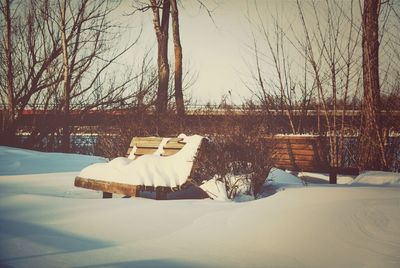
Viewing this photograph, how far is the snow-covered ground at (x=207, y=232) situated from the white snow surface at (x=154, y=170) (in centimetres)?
52

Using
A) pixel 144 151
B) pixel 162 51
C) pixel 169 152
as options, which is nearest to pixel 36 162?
pixel 144 151

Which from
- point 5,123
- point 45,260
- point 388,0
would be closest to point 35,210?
point 45,260

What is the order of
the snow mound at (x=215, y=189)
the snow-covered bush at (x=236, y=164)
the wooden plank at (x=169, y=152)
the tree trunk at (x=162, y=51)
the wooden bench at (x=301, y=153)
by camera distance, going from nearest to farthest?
the snow mound at (x=215, y=189), the snow-covered bush at (x=236, y=164), the wooden plank at (x=169, y=152), the wooden bench at (x=301, y=153), the tree trunk at (x=162, y=51)

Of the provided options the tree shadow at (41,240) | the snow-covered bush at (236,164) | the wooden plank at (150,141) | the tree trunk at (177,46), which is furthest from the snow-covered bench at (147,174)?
the tree trunk at (177,46)

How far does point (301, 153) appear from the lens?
6309 millimetres

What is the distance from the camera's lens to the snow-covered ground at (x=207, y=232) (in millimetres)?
2371

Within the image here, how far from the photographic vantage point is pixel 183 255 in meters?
2.51

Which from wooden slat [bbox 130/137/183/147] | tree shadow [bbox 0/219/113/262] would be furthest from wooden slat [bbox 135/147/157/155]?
tree shadow [bbox 0/219/113/262]

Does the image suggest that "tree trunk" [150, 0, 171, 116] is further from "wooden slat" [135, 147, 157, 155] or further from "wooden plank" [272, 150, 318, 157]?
"wooden plank" [272, 150, 318, 157]

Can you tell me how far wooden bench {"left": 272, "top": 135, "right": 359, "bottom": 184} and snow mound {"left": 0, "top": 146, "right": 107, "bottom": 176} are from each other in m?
4.43

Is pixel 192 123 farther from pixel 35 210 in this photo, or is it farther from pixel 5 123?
pixel 35 210

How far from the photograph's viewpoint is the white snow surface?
4.56m

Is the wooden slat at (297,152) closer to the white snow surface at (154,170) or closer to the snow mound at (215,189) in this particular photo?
the snow mound at (215,189)

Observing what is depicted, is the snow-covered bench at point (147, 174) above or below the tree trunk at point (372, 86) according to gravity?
below
